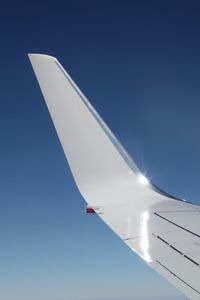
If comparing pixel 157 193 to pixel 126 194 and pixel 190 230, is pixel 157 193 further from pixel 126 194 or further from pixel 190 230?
pixel 190 230

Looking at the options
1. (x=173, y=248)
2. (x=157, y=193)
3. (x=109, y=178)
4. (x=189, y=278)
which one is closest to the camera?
(x=189, y=278)

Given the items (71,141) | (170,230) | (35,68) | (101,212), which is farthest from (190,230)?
(35,68)

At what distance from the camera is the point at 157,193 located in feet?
19.1

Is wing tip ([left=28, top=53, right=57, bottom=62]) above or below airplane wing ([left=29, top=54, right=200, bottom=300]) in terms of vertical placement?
above

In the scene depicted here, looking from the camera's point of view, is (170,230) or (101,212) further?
(101,212)

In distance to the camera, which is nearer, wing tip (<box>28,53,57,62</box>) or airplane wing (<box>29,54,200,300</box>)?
airplane wing (<box>29,54,200,300</box>)

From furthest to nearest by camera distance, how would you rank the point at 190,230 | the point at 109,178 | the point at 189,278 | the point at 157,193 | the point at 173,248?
the point at 157,193 < the point at 109,178 < the point at 190,230 < the point at 173,248 < the point at 189,278

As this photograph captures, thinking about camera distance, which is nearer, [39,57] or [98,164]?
[98,164]

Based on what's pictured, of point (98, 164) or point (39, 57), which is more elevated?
point (39, 57)

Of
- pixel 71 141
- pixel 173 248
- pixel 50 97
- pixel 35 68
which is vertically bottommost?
pixel 173 248

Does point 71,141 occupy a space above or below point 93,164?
above

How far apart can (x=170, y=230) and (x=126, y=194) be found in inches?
50.4

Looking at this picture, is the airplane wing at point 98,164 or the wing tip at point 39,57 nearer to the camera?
the airplane wing at point 98,164

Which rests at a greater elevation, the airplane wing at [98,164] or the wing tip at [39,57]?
the wing tip at [39,57]
